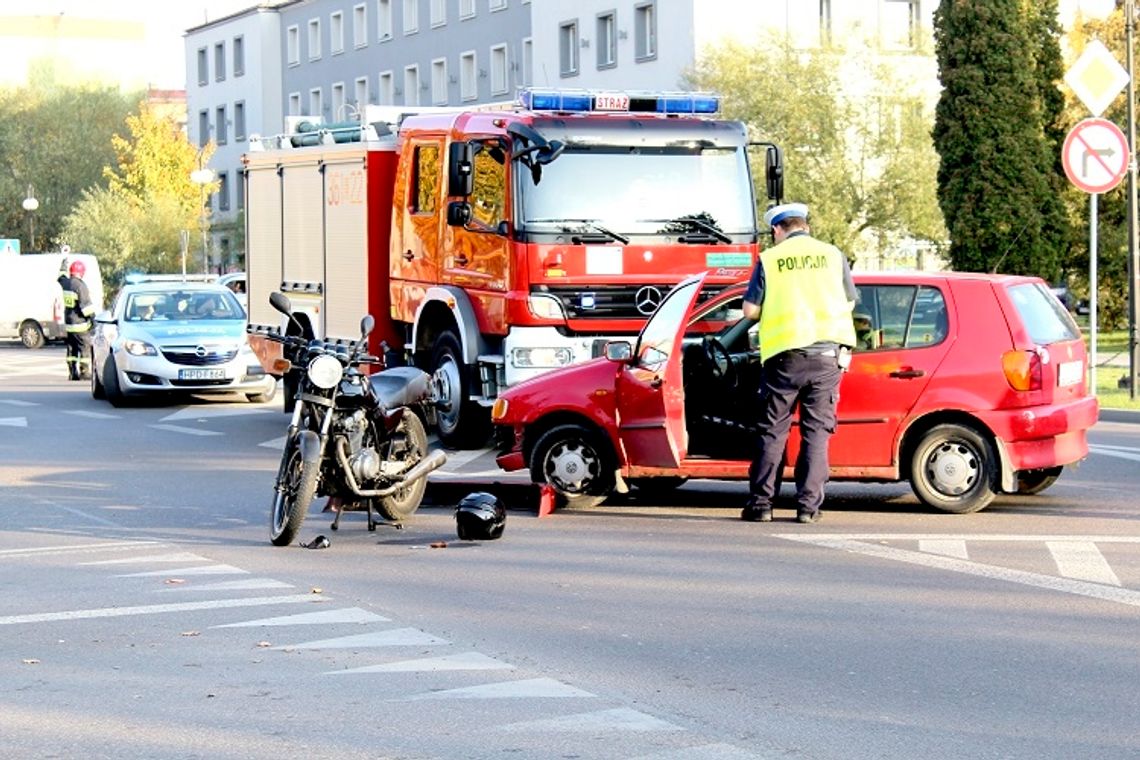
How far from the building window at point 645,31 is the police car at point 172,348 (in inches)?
1284

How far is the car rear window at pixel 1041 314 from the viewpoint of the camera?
1261cm

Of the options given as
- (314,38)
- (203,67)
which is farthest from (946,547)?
(203,67)

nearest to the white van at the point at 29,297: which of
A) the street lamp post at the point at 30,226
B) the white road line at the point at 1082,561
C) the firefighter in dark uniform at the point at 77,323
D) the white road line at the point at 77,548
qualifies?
the firefighter in dark uniform at the point at 77,323

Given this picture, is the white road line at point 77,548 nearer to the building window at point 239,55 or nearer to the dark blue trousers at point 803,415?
the dark blue trousers at point 803,415

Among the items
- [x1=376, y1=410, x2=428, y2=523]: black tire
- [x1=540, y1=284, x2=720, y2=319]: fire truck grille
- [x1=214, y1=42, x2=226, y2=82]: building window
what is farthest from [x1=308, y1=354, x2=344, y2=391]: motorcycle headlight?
[x1=214, y1=42, x2=226, y2=82]: building window

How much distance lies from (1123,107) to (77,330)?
68.3ft

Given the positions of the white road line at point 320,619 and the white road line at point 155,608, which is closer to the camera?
the white road line at point 320,619

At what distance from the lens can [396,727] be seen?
22.0ft

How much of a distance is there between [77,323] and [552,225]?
17.0 meters

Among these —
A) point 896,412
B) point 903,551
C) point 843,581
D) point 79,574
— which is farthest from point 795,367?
point 79,574

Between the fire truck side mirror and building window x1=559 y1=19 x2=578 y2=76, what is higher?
building window x1=559 y1=19 x2=578 y2=76

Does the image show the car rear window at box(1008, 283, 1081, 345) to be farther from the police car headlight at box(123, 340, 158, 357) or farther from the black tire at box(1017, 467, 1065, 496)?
the police car headlight at box(123, 340, 158, 357)

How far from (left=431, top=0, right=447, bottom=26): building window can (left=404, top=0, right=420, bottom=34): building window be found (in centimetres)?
133

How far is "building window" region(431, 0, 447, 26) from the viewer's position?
7194 cm
